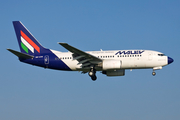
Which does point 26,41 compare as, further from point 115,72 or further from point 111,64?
point 115,72

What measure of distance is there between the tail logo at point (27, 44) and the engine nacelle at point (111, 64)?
1174 cm

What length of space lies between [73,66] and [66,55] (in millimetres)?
2119

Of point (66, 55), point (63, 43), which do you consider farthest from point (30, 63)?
point (63, 43)

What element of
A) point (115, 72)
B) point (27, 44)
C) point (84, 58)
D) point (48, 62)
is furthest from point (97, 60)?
point (27, 44)

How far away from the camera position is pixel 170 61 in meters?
48.2

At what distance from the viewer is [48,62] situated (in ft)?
161

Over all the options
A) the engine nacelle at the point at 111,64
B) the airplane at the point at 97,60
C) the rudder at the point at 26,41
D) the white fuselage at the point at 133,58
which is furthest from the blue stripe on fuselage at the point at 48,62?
the engine nacelle at the point at 111,64

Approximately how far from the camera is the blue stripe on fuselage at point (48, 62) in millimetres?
48906

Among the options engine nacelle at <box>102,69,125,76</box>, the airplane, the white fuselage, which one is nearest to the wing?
the airplane

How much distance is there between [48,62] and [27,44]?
576cm

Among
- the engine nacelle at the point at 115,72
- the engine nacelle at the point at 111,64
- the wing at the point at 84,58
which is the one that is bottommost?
the engine nacelle at the point at 115,72

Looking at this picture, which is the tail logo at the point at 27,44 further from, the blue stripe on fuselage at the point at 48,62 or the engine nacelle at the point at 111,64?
the engine nacelle at the point at 111,64

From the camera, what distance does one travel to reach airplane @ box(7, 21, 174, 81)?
154 feet

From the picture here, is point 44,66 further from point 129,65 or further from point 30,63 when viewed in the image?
point 129,65
